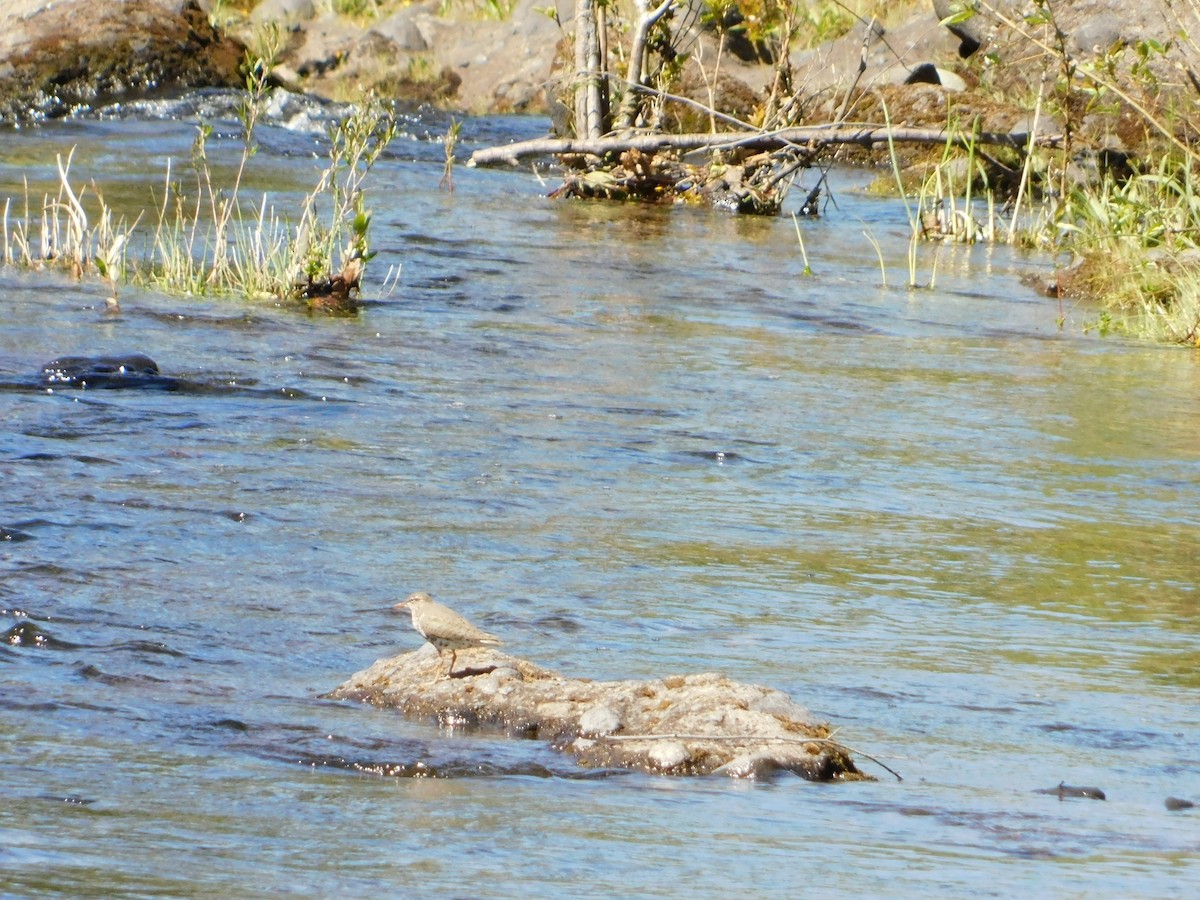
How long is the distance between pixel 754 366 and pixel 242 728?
5.64 m

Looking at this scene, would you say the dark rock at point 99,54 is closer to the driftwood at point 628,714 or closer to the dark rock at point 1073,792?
the driftwood at point 628,714

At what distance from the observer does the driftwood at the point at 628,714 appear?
139 inches

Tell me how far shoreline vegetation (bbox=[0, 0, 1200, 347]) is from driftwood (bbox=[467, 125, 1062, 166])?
0.03 m

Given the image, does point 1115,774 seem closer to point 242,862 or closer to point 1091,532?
point 242,862

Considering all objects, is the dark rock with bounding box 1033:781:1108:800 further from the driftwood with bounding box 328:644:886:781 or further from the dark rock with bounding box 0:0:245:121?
the dark rock with bounding box 0:0:245:121

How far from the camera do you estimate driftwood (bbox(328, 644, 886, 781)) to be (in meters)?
3.54

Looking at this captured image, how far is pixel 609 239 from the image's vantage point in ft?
46.5

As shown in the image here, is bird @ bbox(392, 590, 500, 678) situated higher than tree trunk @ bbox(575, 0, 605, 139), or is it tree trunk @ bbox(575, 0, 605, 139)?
tree trunk @ bbox(575, 0, 605, 139)

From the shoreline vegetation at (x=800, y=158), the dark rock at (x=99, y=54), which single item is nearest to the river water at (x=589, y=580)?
the shoreline vegetation at (x=800, y=158)

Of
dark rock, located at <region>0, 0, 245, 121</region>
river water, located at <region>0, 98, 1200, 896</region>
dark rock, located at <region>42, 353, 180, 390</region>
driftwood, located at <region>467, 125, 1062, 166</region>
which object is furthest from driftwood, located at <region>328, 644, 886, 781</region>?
dark rock, located at <region>0, 0, 245, 121</region>

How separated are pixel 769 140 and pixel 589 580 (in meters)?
10.8

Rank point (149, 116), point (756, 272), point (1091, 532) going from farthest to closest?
point (149, 116)
point (756, 272)
point (1091, 532)

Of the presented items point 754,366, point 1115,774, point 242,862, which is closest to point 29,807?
point 242,862

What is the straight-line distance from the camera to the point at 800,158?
53.0ft
